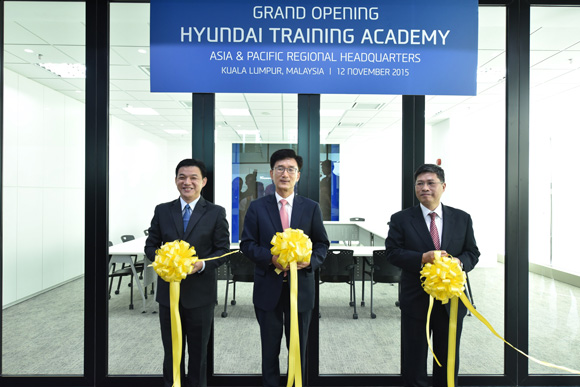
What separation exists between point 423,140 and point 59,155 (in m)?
5.51

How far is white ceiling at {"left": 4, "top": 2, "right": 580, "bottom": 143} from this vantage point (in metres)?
3.02

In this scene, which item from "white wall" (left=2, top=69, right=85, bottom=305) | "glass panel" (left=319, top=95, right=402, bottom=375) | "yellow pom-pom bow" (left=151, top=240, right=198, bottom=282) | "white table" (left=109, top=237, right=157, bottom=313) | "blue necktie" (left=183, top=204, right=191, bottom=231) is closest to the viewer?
"yellow pom-pom bow" (left=151, top=240, right=198, bottom=282)

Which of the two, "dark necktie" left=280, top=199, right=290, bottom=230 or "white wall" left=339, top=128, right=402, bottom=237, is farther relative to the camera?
"white wall" left=339, top=128, right=402, bottom=237

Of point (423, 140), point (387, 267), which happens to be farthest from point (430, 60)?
point (387, 267)

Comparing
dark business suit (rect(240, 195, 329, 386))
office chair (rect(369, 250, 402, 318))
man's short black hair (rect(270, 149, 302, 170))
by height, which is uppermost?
man's short black hair (rect(270, 149, 302, 170))

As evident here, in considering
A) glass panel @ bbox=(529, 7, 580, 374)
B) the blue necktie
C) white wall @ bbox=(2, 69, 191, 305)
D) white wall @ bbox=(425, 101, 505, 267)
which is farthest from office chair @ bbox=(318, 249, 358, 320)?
the blue necktie

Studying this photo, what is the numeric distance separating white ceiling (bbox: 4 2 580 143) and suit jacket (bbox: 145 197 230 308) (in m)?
0.91

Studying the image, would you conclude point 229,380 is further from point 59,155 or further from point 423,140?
point 59,155

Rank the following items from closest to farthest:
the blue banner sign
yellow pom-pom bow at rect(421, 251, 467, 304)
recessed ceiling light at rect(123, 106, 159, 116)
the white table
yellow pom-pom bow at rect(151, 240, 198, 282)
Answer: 1. yellow pom-pom bow at rect(421, 251, 467, 304)
2. yellow pom-pom bow at rect(151, 240, 198, 282)
3. the blue banner sign
4. the white table
5. recessed ceiling light at rect(123, 106, 159, 116)

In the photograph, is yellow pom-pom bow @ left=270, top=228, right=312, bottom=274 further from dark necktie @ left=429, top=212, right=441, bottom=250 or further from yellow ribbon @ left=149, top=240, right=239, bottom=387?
dark necktie @ left=429, top=212, right=441, bottom=250

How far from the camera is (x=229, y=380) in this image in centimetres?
273

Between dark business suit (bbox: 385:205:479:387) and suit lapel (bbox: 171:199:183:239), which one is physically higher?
suit lapel (bbox: 171:199:183:239)

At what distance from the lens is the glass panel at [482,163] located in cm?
304

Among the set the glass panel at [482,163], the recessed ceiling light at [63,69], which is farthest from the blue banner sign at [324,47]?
the recessed ceiling light at [63,69]
